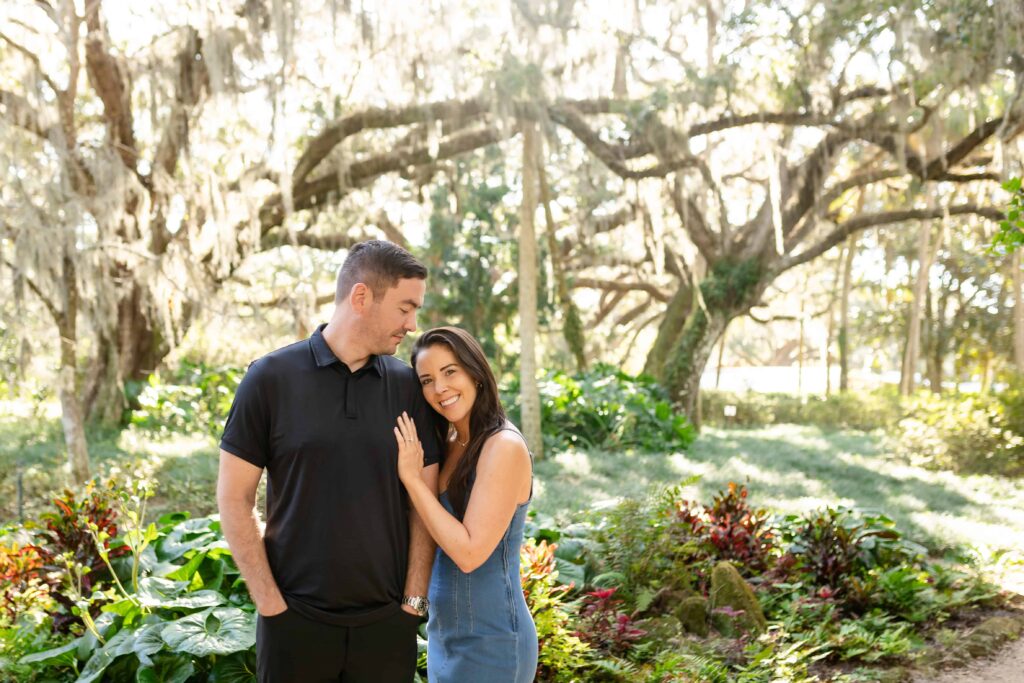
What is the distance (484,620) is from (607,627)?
2.03 meters

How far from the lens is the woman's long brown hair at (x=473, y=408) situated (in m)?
2.30

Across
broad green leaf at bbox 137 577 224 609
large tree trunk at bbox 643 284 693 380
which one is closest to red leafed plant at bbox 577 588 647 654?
broad green leaf at bbox 137 577 224 609

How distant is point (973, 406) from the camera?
12094 mm

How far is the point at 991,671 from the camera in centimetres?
428

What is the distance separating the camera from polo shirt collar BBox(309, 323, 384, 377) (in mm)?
2266

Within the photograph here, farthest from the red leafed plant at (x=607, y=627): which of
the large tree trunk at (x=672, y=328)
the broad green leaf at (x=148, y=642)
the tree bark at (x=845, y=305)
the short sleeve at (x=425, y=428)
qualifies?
the tree bark at (x=845, y=305)

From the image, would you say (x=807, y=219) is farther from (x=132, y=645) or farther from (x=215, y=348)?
(x=132, y=645)

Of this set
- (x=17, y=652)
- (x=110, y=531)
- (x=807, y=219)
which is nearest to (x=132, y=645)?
(x=17, y=652)

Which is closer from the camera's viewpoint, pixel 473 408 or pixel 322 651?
pixel 322 651

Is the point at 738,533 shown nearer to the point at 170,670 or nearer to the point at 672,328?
the point at 170,670

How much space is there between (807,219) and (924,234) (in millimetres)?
4979

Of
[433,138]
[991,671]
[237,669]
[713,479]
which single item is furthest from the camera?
[433,138]

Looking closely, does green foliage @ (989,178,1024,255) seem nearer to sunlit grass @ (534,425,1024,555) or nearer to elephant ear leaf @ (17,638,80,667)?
sunlit grass @ (534,425,1024,555)

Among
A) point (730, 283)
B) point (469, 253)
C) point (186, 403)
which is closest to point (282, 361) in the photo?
point (186, 403)
